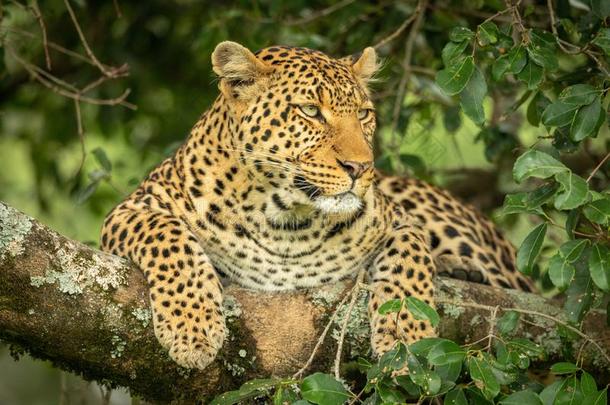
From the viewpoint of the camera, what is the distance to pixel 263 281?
729 centimetres

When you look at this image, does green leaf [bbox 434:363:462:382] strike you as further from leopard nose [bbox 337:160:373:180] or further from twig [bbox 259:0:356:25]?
twig [bbox 259:0:356:25]

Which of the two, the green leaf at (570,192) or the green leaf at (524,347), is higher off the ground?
the green leaf at (570,192)

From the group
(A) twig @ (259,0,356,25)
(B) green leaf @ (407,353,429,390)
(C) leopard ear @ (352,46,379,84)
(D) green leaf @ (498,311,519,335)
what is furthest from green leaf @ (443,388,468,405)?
(A) twig @ (259,0,356,25)

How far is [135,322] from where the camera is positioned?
603cm

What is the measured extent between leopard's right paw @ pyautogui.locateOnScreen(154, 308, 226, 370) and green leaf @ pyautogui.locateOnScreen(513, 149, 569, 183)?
6.65 feet

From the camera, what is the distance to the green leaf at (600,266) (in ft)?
17.4

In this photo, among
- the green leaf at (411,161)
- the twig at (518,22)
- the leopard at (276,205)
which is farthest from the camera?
the green leaf at (411,161)

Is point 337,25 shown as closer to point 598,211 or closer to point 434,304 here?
point 434,304

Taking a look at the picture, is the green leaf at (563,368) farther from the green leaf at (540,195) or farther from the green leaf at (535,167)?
the green leaf at (535,167)

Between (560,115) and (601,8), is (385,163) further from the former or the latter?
(560,115)

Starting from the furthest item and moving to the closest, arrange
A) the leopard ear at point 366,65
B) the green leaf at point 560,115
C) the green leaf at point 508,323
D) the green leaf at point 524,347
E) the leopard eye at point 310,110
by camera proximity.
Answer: the leopard ear at point 366,65 → the leopard eye at point 310,110 → the green leaf at point 560,115 → the green leaf at point 508,323 → the green leaf at point 524,347

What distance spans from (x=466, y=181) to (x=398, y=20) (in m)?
2.31

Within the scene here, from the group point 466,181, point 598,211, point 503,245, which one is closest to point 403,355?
point 598,211

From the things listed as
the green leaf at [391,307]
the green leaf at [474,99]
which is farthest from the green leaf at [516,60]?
the green leaf at [391,307]
